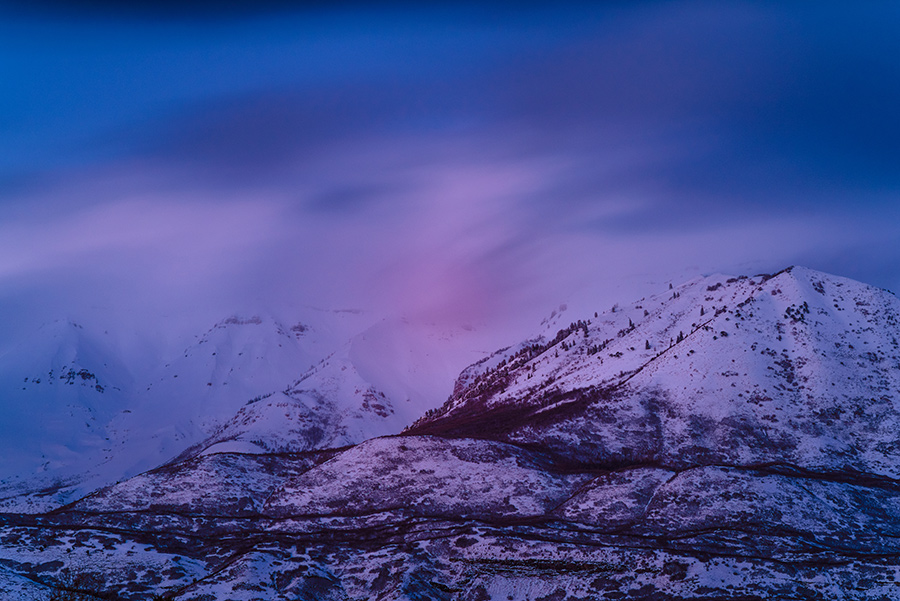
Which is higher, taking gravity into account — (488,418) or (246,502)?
(488,418)

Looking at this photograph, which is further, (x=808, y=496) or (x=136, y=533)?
(x=808, y=496)

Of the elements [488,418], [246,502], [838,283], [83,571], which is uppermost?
[838,283]

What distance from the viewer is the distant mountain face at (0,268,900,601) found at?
3632 inches

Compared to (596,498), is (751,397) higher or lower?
higher

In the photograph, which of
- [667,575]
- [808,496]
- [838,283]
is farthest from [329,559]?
[838,283]

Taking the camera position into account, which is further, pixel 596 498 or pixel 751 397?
pixel 751 397

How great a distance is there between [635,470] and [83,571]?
84002 millimetres

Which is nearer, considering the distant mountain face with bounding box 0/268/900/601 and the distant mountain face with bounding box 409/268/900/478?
the distant mountain face with bounding box 0/268/900/601

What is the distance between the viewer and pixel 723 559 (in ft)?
305

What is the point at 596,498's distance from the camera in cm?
12325

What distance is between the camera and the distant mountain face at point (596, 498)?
92250mm

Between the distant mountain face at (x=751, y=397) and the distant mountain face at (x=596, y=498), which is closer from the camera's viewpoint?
the distant mountain face at (x=596, y=498)

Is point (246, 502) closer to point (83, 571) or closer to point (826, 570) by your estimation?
point (83, 571)

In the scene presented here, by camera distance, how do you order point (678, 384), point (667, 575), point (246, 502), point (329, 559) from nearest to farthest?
point (667, 575) → point (329, 559) → point (246, 502) → point (678, 384)
